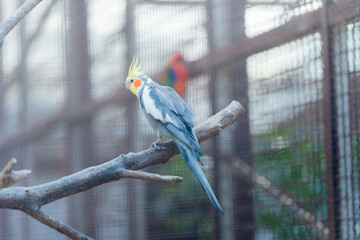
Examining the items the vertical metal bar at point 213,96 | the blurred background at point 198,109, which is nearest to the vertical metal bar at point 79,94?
the blurred background at point 198,109

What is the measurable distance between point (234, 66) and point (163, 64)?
1.32ft

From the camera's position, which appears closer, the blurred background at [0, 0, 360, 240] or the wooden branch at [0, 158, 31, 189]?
the wooden branch at [0, 158, 31, 189]

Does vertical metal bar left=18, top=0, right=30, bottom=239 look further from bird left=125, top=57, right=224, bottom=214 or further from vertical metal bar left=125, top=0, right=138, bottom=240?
bird left=125, top=57, right=224, bottom=214

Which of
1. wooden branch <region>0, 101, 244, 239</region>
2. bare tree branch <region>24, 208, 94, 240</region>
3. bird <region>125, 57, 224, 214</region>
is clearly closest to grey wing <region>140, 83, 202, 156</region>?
bird <region>125, 57, 224, 214</region>

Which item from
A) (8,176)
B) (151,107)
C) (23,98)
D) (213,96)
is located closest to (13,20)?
(8,176)

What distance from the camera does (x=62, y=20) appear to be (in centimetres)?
289

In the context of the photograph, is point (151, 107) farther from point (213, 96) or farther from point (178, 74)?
point (178, 74)

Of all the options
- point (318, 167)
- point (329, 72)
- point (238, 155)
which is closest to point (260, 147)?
point (238, 155)

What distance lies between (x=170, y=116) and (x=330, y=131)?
2.22ft

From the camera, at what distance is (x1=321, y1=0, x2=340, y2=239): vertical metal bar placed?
2.03 m

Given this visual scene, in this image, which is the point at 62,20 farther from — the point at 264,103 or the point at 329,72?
the point at 329,72

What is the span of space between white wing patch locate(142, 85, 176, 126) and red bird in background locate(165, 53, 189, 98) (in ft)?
2.10

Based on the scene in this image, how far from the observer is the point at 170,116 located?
6.01ft

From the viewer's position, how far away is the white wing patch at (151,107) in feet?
6.02
